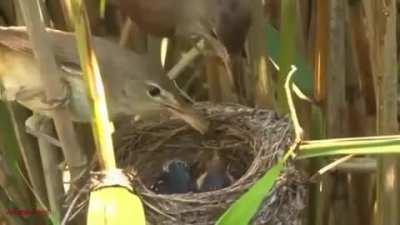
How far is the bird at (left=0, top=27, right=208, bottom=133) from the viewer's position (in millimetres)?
1132

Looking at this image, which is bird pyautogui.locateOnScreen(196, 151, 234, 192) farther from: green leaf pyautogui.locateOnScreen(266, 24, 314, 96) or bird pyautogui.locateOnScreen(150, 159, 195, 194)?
green leaf pyautogui.locateOnScreen(266, 24, 314, 96)

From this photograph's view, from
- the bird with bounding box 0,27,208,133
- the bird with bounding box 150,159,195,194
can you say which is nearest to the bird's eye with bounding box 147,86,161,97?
the bird with bounding box 0,27,208,133

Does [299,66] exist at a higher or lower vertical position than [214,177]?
higher

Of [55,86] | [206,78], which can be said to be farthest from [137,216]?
[206,78]

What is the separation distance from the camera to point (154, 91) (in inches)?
47.8

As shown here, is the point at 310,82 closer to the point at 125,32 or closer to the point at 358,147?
the point at 125,32

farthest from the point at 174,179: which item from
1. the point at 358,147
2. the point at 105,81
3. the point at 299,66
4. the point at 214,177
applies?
the point at 358,147

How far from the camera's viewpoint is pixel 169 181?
1.25 meters

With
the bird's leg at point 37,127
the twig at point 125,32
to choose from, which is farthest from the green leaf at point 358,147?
the twig at point 125,32

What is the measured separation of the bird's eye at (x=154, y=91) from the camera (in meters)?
1.21

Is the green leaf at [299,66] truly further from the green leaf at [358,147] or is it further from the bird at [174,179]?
the green leaf at [358,147]

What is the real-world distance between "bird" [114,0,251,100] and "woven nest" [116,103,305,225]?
7 centimetres

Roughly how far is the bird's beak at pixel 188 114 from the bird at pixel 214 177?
66mm

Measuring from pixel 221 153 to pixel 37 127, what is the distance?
31cm
